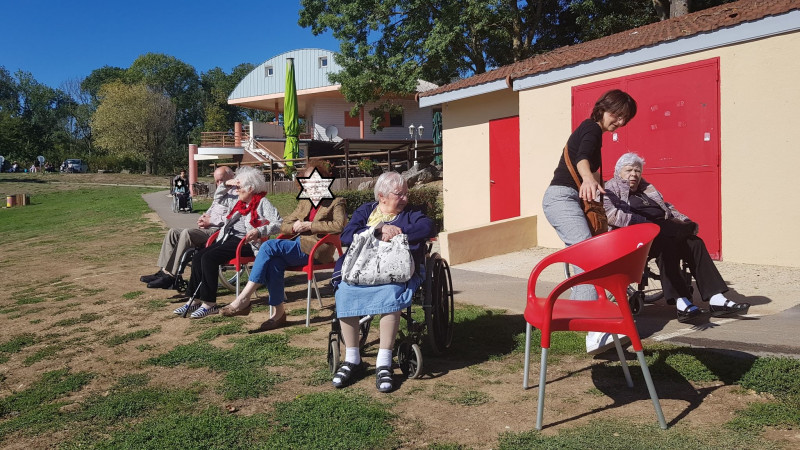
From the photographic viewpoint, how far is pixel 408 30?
72.2 feet

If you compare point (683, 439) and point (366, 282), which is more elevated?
point (366, 282)

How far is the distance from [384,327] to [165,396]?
1.39 metres

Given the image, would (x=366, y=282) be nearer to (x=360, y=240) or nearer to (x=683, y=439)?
(x=360, y=240)

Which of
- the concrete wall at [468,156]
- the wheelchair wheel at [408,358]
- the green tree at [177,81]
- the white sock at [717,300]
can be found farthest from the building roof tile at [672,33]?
the green tree at [177,81]

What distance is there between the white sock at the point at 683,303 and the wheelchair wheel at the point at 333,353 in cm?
263

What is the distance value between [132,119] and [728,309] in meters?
61.2

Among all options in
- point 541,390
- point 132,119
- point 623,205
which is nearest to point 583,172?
point 623,205

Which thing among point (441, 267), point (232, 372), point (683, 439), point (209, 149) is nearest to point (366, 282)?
point (441, 267)

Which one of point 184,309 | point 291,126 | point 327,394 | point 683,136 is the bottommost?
point 327,394

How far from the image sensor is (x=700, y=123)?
8.22 metres

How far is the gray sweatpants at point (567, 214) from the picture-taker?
4418 millimetres

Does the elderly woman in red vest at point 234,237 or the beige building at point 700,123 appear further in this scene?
the beige building at point 700,123

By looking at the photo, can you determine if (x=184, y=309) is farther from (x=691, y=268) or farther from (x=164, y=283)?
(x=691, y=268)

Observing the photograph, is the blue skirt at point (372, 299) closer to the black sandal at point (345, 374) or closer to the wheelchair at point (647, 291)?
the black sandal at point (345, 374)
